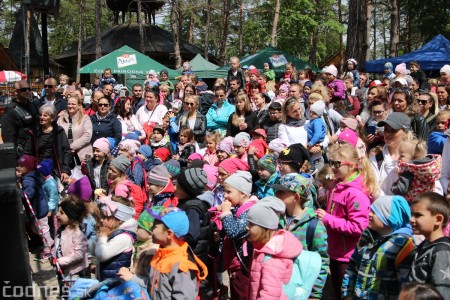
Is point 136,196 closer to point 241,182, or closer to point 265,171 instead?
point 265,171

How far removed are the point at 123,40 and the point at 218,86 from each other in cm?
3203

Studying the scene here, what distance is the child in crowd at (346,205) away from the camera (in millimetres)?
4473

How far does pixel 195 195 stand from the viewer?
4945mm

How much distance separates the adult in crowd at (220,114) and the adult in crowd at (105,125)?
1.61 meters

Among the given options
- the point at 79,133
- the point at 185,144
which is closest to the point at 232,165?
the point at 185,144

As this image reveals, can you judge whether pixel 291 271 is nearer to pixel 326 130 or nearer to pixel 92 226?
pixel 92 226

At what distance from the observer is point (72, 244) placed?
16.5 feet

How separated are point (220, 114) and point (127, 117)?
6.29 ft

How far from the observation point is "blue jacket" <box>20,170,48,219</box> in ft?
22.3

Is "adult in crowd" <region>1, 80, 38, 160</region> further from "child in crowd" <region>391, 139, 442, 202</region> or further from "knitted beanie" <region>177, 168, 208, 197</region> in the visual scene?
"child in crowd" <region>391, 139, 442, 202</region>

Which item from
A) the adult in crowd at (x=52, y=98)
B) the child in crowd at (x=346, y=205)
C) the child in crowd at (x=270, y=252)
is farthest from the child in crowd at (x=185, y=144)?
the child in crowd at (x=270, y=252)

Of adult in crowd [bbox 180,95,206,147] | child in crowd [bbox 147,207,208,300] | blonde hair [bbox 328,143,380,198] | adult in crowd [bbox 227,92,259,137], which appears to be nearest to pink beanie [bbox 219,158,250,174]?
blonde hair [bbox 328,143,380,198]

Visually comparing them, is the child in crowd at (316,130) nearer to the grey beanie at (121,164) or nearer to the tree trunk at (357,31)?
the grey beanie at (121,164)

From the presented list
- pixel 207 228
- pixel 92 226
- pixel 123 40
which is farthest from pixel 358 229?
pixel 123 40
